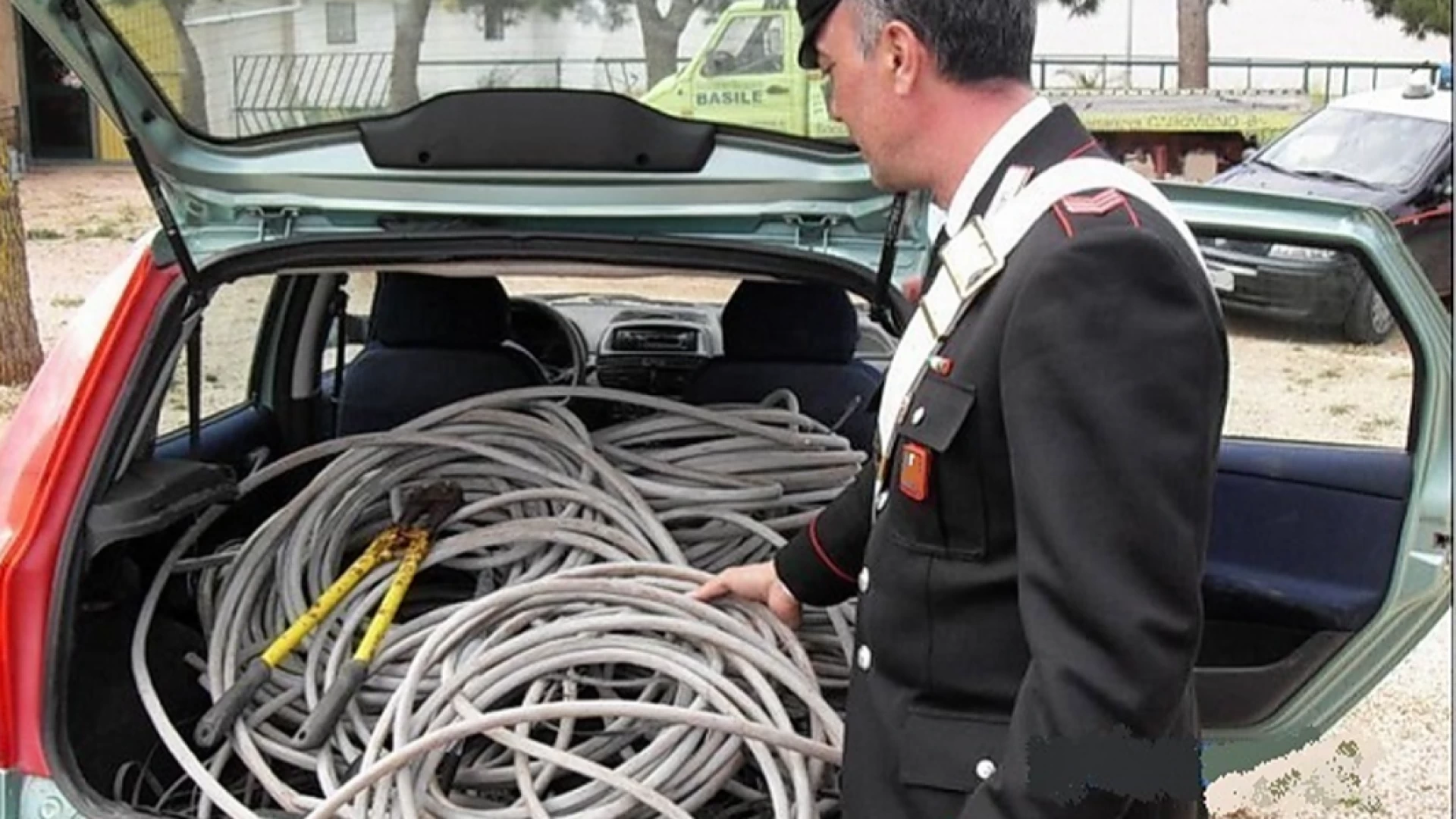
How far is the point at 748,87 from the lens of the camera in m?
2.17

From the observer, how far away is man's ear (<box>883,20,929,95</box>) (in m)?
1.35

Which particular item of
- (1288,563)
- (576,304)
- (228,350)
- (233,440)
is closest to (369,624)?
(233,440)

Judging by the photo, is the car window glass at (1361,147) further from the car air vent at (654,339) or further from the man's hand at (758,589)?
the man's hand at (758,589)

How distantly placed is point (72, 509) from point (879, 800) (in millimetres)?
1077

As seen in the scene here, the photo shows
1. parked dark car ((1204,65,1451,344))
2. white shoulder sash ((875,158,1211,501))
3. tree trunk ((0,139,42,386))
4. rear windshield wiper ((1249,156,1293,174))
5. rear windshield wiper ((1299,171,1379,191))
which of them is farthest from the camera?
rear windshield wiper ((1249,156,1293,174))

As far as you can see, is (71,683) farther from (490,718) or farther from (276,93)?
(276,93)

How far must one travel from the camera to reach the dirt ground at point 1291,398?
3305 millimetres

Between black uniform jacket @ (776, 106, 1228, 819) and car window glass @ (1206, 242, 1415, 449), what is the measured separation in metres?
5.56

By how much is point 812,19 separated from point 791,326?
66.0 inches

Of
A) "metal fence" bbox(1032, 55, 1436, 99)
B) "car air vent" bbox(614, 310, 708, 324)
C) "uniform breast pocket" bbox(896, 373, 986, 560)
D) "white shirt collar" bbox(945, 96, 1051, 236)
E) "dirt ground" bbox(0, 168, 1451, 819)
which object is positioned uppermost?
"metal fence" bbox(1032, 55, 1436, 99)

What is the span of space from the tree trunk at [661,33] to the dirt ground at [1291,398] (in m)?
0.60

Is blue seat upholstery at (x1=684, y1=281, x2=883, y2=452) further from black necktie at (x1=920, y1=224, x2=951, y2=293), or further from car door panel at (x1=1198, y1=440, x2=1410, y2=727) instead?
black necktie at (x1=920, y1=224, x2=951, y2=293)

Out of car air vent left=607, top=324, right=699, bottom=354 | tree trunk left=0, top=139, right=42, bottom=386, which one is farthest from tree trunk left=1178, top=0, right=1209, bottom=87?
car air vent left=607, top=324, right=699, bottom=354

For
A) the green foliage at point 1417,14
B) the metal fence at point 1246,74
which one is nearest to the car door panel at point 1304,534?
the metal fence at point 1246,74
